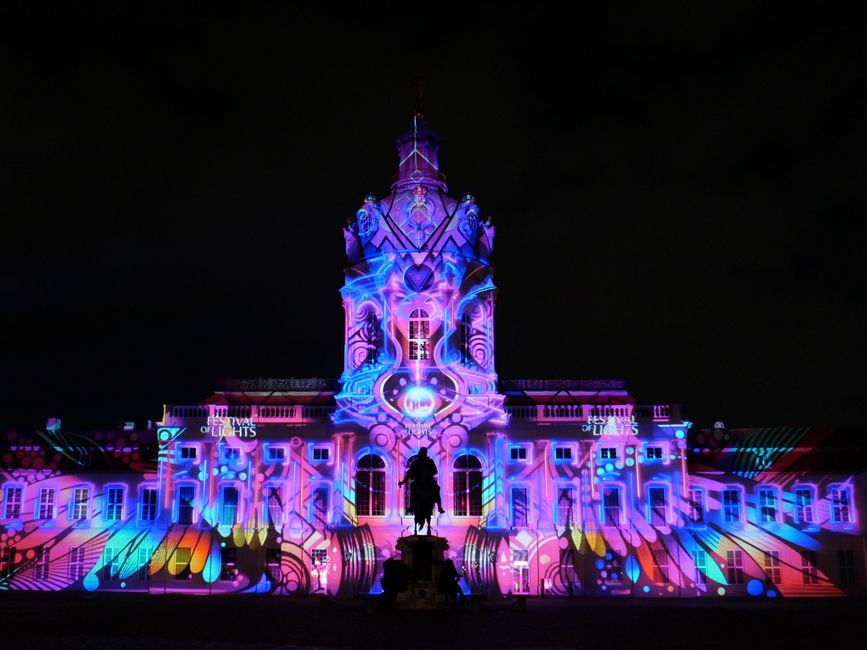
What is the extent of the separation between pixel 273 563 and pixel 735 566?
23.6 m

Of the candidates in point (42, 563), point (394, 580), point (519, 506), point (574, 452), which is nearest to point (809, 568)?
point (574, 452)

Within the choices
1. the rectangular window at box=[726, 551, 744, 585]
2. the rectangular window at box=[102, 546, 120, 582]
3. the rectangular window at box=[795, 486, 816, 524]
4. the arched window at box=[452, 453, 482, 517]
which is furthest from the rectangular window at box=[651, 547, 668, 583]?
the rectangular window at box=[102, 546, 120, 582]

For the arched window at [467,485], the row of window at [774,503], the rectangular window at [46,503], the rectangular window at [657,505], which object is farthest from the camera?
the rectangular window at [46,503]

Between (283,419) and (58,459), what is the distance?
12.8 m

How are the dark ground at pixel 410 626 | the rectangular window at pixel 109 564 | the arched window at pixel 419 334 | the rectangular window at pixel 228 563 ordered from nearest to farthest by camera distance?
the dark ground at pixel 410 626
the rectangular window at pixel 228 563
the rectangular window at pixel 109 564
the arched window at pixel 419 334

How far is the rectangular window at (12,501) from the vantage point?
52062 millimetres

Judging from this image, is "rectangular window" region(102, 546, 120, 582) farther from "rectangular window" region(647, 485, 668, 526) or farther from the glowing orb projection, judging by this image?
"rectangular window" region(647, 485, 668, 526)

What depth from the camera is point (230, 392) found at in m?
55.1

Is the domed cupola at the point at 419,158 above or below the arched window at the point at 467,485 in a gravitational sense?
above

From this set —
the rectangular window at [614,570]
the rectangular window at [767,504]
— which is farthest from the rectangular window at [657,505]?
the rectangular window at [767,504]

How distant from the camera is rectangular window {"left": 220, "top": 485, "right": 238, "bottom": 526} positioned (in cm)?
5003

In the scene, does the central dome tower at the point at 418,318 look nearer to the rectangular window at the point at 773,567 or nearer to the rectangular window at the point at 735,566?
the rectangular window at the point at 735,566

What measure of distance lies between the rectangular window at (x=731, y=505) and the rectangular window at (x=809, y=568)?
12.1 ft

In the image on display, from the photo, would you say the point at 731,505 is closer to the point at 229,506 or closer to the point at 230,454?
the point at 229,506
